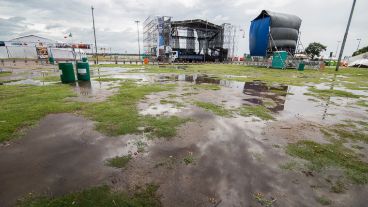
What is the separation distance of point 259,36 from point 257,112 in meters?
31.6

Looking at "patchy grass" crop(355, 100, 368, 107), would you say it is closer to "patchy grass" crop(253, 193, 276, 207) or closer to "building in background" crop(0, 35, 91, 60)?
"patchy grass" crop(253, 193, 276, 207)

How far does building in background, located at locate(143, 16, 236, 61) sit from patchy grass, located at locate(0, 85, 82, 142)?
39.2 metres

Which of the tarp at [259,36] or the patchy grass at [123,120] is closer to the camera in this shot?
the patchy grass at [123,120]

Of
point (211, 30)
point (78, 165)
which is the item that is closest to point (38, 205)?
point (78, 165)

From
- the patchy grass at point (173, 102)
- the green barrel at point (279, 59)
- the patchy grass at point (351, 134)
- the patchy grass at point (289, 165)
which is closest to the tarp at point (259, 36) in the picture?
the green barrel at point (279, 59)

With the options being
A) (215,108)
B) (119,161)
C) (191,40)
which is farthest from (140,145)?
(191,40)

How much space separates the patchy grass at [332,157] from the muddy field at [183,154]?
22 millimetres

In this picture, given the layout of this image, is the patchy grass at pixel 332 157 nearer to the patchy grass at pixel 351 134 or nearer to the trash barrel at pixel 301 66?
the patchy grass at pixel 351 134

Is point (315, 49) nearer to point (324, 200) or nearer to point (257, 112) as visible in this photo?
point (257, 112)

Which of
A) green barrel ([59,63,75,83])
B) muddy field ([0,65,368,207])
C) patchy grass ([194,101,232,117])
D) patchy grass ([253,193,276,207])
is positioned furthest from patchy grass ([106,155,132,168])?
green barrel ([59,63,75,83])

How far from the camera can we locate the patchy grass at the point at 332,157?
3746mm

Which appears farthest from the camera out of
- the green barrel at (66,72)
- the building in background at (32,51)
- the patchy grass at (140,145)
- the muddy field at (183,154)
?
the building in background at (32,51)

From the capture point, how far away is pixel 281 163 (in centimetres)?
400

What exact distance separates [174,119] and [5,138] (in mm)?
4375
